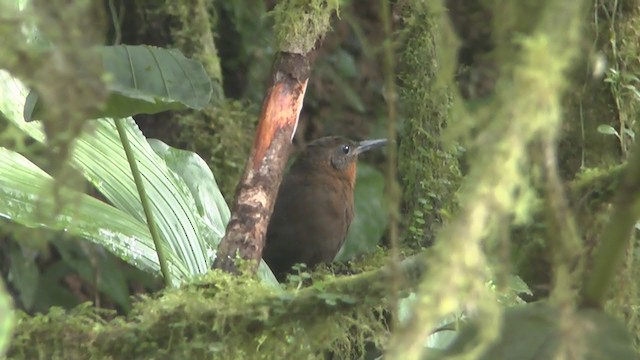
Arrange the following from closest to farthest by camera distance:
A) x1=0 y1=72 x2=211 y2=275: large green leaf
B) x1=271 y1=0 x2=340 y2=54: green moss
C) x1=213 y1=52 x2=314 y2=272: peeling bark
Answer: x1=213 y1=52 x2=314 y2=272: peeling bark
x1=271 y1=0 x2=340 y2=54: green moss
x1=0 y1=72 x2=211 y2=275: large green leaf

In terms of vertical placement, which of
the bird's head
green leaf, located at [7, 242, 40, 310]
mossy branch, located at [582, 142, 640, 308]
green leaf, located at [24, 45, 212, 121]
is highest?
green leaf, located at [24, 45, 212, 121]

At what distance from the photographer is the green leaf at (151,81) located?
72.5 inches

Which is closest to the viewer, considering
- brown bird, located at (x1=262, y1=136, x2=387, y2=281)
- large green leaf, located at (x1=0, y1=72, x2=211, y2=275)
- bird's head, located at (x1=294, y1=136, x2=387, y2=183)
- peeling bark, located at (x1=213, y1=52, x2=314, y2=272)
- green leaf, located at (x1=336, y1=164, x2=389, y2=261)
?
peeling bark, located at (x1=213, y1=52, x2=314, y2=272)

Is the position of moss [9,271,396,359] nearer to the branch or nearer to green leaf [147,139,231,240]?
the branch

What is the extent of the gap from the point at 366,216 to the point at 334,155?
0.90ft

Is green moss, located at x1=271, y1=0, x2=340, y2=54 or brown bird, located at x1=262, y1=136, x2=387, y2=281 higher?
green moss, located at x1=271, y1=0, x2=340, y2=54

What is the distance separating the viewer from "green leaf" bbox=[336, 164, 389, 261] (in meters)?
3.86

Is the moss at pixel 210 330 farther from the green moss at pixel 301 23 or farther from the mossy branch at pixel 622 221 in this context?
the green moss at pixel 301 23

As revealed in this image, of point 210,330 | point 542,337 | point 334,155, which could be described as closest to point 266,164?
point 210,330

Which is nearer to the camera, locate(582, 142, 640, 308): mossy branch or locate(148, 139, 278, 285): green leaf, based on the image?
locate(582, 142, 640, 308): mossy branch

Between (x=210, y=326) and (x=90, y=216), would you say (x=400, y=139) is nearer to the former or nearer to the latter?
(x=90, y=216)

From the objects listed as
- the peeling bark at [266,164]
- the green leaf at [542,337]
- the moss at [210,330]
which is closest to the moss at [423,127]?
the peeling bark at [266,164]

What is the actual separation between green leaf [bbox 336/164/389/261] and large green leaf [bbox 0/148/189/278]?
4.52 feet

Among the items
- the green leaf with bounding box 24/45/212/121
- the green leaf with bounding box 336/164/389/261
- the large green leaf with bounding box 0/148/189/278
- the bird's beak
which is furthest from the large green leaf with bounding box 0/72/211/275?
the bird's beak
